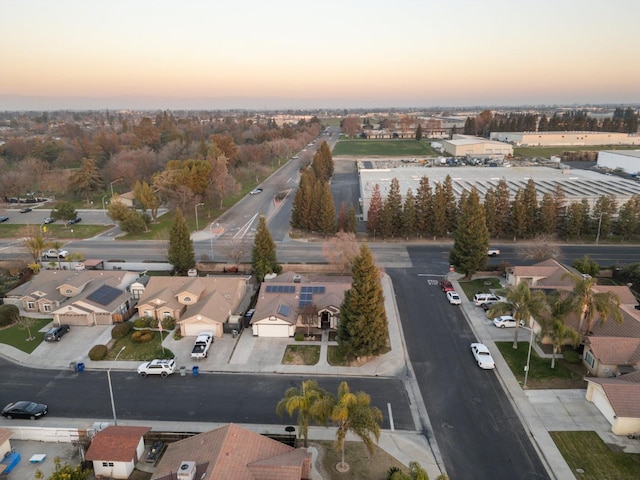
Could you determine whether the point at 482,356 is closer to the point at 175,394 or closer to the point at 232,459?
the point at 232,459

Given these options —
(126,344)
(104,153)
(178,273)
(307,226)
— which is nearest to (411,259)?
(307,226)

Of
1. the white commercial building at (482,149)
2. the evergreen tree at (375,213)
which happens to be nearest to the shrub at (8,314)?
the evergreen tree at (375,213)

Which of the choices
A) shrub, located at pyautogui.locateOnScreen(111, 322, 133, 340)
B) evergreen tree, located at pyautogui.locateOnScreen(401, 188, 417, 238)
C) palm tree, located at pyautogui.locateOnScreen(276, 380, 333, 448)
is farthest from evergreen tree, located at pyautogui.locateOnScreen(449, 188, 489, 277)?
shrub, located at pyautogui.locateOnScreen(111, 322, 133, 340)

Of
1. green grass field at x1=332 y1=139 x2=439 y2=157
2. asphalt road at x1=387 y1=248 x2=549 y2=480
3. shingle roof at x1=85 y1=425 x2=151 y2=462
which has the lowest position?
asphalt road at x1=387 y1=248 x2=549 y2=480

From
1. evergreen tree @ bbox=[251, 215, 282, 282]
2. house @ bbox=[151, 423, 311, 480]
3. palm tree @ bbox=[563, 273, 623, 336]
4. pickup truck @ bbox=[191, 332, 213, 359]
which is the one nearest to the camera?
house @ bbox=[151, 423, 311, 480]

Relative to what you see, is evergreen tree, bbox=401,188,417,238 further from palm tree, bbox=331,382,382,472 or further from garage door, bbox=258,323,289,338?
palm tree, bbox=331,382,382,472

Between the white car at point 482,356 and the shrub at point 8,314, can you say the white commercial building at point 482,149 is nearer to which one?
the white car at point 482,356

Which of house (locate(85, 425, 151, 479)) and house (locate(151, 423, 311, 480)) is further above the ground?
house (locate(151, 423, 311, 480))
